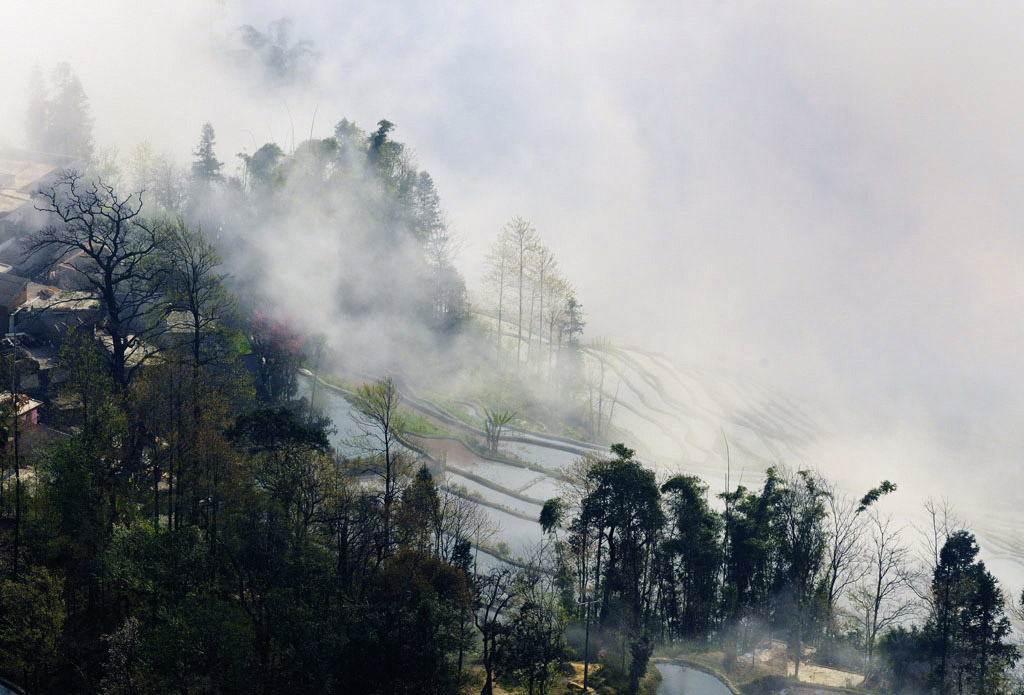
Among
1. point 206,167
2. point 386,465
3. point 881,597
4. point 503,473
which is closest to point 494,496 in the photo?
point 503,473

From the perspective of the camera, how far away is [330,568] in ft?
103


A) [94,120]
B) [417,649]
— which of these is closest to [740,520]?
[417,649]

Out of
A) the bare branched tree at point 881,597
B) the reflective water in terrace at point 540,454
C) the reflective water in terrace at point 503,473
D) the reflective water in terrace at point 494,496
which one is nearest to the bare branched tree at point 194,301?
the reflective water in terrace at point 494,496

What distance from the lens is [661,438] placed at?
7862cm

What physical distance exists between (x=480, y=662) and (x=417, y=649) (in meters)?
8.18

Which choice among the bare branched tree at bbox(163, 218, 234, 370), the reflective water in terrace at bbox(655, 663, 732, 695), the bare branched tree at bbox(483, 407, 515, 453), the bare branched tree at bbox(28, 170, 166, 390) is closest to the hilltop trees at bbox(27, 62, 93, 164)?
the bare branched tree at bbox(28, 170, 166, 390)

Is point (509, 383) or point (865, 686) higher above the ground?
point (509, 383)

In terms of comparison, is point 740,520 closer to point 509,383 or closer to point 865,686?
point 865,686

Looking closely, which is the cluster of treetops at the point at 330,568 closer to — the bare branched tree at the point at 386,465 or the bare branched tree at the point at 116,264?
the bare branched tree at the point at 386,465

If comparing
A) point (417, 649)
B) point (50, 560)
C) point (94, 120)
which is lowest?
point (417, 649)

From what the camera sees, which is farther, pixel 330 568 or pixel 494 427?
pixel 494 427

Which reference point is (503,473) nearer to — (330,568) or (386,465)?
(386,465)

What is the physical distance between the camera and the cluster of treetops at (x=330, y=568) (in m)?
28.5

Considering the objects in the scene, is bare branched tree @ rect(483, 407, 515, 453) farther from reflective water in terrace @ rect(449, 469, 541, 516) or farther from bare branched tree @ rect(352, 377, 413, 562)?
bare branched tree @ rect(352, 377, 413, 562)
